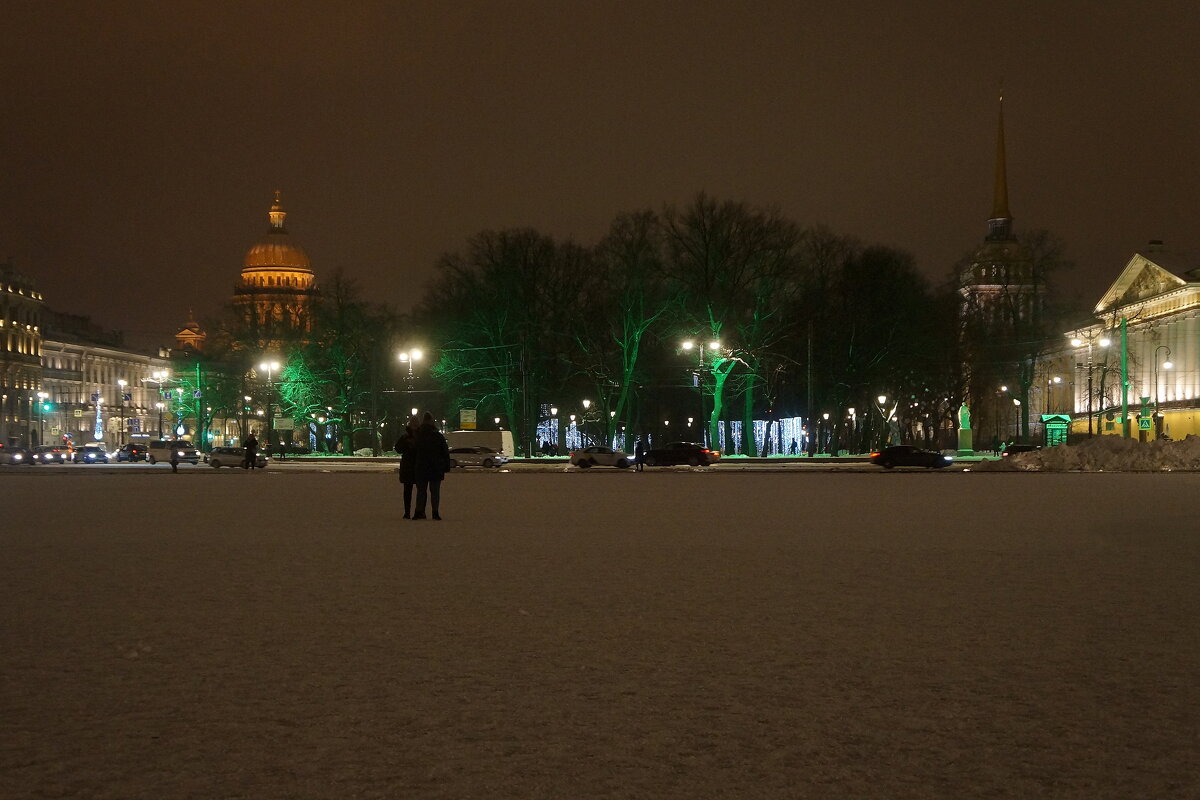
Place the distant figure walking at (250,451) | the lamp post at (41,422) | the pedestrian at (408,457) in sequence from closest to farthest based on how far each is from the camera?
the pedestrian at (408,457) → the distant figure walking at (250,451) → the lamp post at (41,422)

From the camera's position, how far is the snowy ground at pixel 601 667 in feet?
21.4

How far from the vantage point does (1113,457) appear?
54.5 meters

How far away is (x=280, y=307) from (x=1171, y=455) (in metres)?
58.4

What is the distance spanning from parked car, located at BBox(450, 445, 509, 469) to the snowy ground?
46964mm

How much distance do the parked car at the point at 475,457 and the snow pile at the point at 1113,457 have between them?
933 inches

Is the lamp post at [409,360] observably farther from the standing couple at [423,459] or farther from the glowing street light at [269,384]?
the standing couple at [423,459]

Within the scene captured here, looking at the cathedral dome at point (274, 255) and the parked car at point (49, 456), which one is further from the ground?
the cathedral dome at point (274, 255)

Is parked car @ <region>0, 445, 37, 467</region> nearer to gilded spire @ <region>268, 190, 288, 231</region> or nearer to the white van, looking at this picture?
the white van

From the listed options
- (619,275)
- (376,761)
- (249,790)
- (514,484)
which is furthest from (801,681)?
(619,275)

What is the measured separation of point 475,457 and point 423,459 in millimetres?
43296

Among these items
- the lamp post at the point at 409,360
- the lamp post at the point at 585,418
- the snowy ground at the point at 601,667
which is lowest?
the snowy ground at the point at 601,667

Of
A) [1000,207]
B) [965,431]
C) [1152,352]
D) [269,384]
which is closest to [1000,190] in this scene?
[1000,207]

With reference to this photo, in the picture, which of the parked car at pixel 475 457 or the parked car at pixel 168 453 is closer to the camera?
the parked car at pixel 475 457

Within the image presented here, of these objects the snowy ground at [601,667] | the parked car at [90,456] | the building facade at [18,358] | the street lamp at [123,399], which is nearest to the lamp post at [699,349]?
the snowy ground at [601,667]
